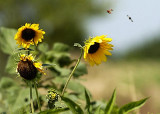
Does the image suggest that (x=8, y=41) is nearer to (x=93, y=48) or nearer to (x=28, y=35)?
(x=28, y=35)

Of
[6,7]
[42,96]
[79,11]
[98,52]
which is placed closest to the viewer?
[98,52]

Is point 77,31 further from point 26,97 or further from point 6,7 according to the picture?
point 26,97

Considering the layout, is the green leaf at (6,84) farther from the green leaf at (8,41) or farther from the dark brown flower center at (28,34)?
the dark brown flower center at (28,34)

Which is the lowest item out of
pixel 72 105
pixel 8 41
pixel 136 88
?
pixel 72 105

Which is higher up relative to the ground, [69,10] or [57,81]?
[69,10]

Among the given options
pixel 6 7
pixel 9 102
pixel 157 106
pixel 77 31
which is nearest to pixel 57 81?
pixel 9 102

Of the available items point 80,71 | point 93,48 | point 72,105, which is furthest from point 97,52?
point 80,71

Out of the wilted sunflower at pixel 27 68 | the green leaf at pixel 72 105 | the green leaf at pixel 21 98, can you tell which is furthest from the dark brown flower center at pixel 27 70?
the green leaf at pixel 21 98
